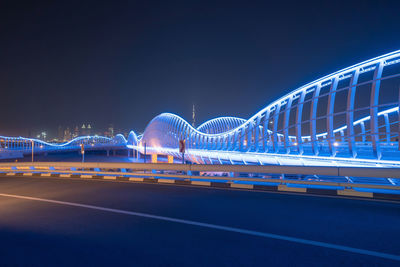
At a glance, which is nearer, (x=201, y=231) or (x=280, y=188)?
(x=201, y=231)

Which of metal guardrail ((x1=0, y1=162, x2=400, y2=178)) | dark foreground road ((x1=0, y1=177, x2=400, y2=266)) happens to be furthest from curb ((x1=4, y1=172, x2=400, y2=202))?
dark foreground road ((x1=0, y1=177, x2=400, y2=266))

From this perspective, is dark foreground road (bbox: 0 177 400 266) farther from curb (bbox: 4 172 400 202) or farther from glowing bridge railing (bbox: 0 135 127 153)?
glowing bridge railing (bbox: 0 135 127 153)

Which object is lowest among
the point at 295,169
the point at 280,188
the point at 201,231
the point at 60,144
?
the point at 201,231

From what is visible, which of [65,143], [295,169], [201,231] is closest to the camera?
[201,231]

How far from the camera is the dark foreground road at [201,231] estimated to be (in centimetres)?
427

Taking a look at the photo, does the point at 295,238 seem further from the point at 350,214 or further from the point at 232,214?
the point at 350,214

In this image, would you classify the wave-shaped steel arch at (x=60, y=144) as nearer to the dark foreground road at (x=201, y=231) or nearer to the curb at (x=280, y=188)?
the curb at (x=280, y=188)

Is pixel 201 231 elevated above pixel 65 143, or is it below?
below

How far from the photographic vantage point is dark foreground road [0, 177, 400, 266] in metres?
4.27

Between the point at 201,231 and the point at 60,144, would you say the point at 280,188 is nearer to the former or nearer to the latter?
the point at 201,231

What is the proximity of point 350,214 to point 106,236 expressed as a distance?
18.6ft

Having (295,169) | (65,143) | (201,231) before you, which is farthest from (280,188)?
(65,143)

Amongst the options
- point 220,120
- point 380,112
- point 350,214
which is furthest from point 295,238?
point 220,120

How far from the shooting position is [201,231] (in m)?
5.57
